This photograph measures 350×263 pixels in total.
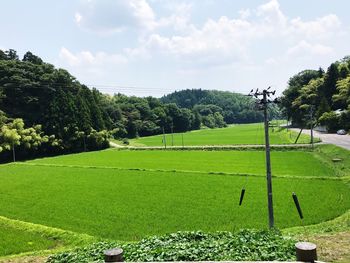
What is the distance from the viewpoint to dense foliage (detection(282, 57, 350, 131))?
180 ft

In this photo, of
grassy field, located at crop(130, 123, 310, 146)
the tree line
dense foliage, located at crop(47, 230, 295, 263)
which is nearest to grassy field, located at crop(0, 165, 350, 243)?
dense foliage, located at crop(47, 230, 295, 263)

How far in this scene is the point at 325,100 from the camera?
62438mm

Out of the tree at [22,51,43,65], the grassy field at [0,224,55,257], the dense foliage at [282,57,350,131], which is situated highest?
the tree at [22,51,43,65]

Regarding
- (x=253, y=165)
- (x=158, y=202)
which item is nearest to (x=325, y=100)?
(x=253, y=165)

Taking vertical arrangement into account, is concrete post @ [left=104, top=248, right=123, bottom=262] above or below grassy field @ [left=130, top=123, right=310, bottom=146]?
above

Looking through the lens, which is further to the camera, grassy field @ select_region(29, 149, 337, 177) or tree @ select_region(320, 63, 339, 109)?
tree @ select_region(320, 63, 339, 109)

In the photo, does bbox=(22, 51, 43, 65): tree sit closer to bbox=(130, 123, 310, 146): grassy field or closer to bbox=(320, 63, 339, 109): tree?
bbox=(130, 123, 310, 146): grassy field

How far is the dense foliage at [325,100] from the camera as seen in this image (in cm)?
5484

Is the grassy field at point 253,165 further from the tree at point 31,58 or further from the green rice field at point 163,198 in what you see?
the tree at point 31,58

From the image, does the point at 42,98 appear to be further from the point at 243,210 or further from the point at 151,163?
the point at 243,210

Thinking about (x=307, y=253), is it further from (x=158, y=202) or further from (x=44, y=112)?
(x=44, y=112)

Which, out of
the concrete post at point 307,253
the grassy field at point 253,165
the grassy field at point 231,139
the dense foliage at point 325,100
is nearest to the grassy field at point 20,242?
the concrete post at point 307,253

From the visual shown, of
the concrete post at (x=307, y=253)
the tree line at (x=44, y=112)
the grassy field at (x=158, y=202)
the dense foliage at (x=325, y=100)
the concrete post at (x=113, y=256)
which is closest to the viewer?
the concrete post at (x=307, y=253)

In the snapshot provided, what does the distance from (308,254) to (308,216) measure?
39.1 feet
